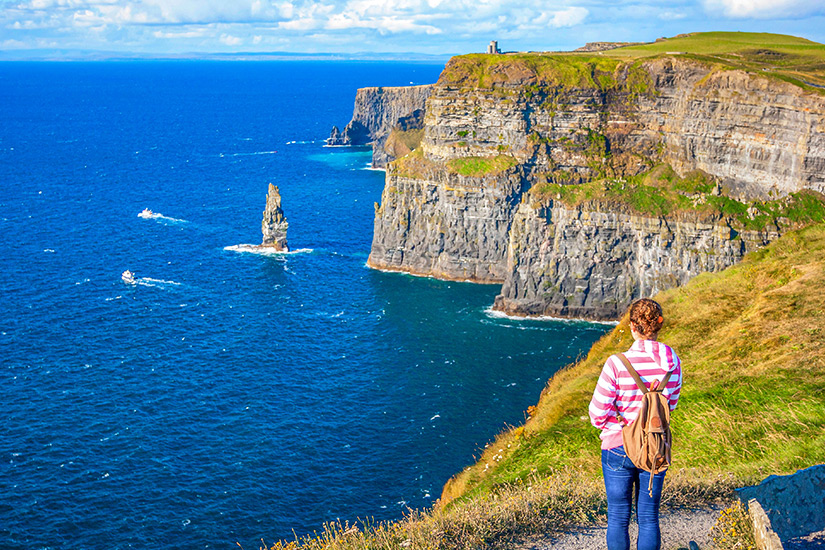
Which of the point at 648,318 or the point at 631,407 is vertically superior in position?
the point at 648,318

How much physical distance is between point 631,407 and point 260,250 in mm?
99879

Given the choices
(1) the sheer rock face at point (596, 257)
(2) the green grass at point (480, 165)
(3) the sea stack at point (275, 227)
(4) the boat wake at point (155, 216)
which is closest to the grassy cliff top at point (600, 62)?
(2) the green grass at point (480, 165)

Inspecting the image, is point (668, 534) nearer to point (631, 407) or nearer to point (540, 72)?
point (631, 407)

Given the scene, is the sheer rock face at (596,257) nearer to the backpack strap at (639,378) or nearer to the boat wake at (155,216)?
the boat wake at (155,216)

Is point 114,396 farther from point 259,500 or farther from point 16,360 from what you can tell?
point 259,500

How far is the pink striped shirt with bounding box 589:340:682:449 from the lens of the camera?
1239cm

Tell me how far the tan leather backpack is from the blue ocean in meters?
35.1

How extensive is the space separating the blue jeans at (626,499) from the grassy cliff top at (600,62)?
270 feet

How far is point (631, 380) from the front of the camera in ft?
40.6

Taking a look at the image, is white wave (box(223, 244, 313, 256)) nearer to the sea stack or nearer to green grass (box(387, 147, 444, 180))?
the sea stack

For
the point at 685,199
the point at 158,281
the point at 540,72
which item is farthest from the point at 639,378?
the point at 540,72

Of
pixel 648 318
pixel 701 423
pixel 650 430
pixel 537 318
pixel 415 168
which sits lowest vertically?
pixel 537 318

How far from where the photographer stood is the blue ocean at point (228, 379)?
155 ft

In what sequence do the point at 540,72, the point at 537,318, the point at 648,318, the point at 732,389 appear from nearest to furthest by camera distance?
1. the point at 648,318
2. the point at 732,389
3. the point at 537,318
4. the point at 540,72
